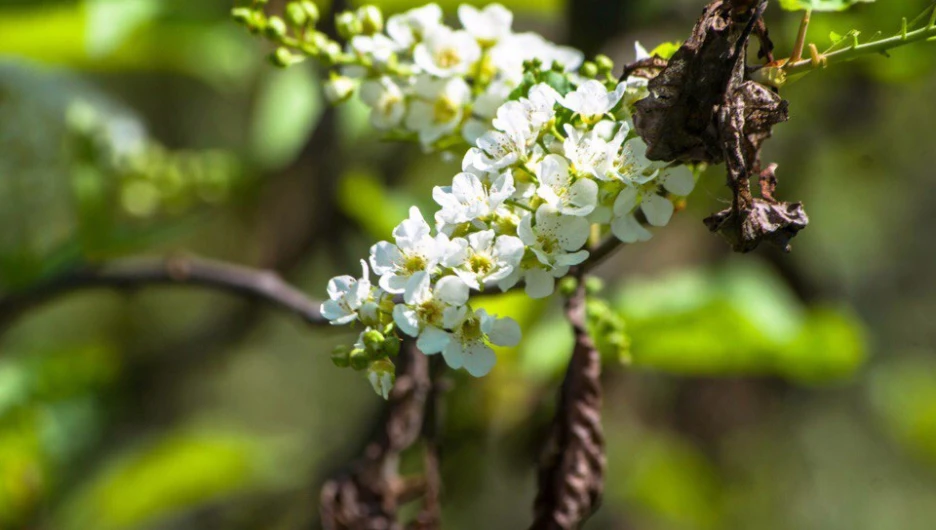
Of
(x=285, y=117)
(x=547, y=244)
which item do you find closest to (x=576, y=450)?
(x=547, y=244)

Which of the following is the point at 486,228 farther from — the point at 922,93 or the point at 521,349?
the point at 922,93

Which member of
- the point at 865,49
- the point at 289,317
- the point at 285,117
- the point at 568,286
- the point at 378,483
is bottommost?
the point at 289,317

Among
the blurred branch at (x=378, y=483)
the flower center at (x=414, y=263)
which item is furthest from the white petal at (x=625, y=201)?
the blurred branch at (x=378, y=483)

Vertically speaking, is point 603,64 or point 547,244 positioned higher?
point 603,64

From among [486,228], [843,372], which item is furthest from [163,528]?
[486,228]

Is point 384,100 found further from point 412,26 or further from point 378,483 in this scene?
point 378,483

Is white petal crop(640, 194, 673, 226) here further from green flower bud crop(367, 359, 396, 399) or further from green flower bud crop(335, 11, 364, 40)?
green flower bud crop(335, 11, 364, 40)

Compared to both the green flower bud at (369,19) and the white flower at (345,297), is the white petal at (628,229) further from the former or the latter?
the green flower bud at (369,19)
